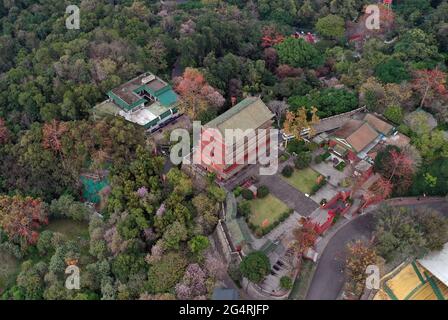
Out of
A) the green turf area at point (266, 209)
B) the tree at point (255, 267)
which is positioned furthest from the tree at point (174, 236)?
the green turf area at point (266, 209)

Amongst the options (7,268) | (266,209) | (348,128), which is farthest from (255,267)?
(7,268)

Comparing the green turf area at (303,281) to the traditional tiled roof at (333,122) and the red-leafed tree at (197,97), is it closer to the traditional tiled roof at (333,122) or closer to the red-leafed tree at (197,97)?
the traditional tiled roof at (333,122)

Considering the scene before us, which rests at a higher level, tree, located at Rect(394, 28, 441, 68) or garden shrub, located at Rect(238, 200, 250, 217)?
tree, located at Rect(394, 28, 441, 68)

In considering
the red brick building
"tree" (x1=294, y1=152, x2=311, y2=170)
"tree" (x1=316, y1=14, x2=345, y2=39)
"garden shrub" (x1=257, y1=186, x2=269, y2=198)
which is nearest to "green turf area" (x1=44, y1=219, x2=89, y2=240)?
the red brick building

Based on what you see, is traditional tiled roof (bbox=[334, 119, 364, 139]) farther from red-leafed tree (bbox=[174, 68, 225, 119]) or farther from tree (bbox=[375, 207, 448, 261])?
red-leafed tree (bbox=[174, 68, 225, 119])

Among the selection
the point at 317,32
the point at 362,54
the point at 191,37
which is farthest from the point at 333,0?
the point at 191,37

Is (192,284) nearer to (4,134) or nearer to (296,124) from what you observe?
(296,124)

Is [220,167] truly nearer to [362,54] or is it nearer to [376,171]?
[376,171]
